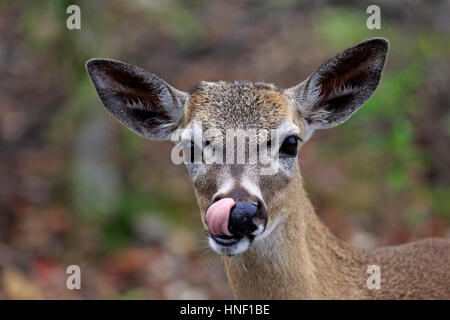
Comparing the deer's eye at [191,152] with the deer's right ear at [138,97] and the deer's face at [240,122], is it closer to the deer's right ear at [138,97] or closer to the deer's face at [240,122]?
the deer's face at [240,122]

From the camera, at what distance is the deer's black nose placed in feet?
14.0

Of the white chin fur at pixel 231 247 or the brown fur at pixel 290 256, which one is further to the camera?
the brown fur at pixel 290 256

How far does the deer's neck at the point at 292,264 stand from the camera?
5.11 metres

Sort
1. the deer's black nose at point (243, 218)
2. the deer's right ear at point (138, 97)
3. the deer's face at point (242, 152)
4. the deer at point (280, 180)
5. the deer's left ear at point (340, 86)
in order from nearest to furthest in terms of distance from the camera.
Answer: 1. the deer's black nose at point (243, 218)
2. the deer's face at point (242, 152)
3. the deer at point (280, 180)
4. the deer's left ear at point (340, 86)
5. the deer's right ear at point (138, 97)

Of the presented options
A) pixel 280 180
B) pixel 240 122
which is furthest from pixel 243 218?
pixel 240 122

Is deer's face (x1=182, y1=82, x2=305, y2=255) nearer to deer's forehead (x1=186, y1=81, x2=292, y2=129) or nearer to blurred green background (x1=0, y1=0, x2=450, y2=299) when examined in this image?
deer's forehead (x1=186, y1=81, x2=292, y2=129)

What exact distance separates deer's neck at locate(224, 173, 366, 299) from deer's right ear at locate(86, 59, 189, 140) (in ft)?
3.74

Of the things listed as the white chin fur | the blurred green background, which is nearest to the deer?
the white chin fur

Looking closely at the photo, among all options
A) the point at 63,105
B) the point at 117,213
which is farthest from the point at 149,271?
the point at 63,105

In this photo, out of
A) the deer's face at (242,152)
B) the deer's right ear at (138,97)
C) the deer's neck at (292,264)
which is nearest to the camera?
the deer's face at (242,152)

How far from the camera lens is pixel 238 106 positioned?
198 inches

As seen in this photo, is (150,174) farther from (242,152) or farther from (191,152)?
(242,152)

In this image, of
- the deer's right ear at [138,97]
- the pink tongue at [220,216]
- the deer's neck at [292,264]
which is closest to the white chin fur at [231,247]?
the pink tongue at [220,216]

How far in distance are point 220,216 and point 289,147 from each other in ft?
3.28
